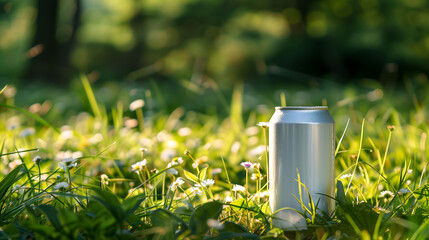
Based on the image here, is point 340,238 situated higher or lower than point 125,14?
lower

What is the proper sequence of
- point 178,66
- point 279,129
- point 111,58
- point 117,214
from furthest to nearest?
point 111,58, point 178,66, point 279,129, point 117,214

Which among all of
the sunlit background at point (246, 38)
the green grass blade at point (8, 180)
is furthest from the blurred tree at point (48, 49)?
the green grass blade at point (8, 180)

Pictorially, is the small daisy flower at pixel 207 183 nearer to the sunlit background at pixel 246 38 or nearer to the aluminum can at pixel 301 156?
the aluminum can at pixel 301 156

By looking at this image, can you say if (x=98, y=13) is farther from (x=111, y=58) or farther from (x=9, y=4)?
(x=9, y=4)

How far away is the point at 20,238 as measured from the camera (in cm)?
93

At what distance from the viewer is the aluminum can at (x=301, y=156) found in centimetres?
108

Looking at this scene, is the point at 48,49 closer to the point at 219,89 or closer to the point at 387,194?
the point at 219,89

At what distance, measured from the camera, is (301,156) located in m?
1.09

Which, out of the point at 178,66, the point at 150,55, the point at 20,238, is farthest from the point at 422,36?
the point at 20,238

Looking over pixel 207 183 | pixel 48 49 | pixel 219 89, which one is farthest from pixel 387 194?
pixel 48 49

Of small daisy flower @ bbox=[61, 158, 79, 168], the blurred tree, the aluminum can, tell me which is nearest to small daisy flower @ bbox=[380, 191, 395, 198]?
the aluminum can

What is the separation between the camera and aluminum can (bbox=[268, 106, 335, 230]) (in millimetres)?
1079

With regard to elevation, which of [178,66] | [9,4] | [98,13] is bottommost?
[178,66]

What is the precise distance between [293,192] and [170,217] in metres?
0.34
